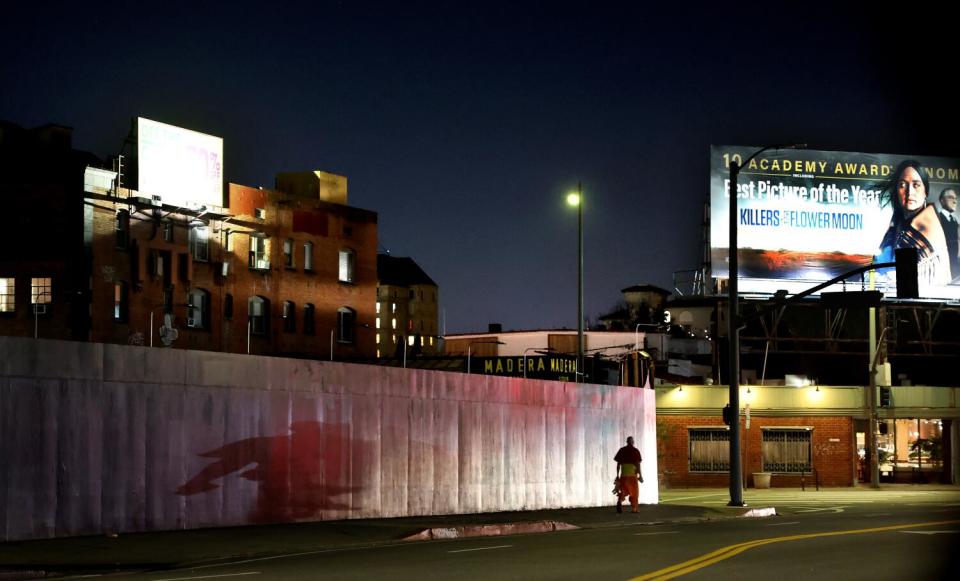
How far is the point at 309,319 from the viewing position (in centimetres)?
6469

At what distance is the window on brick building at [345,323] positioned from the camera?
219ft

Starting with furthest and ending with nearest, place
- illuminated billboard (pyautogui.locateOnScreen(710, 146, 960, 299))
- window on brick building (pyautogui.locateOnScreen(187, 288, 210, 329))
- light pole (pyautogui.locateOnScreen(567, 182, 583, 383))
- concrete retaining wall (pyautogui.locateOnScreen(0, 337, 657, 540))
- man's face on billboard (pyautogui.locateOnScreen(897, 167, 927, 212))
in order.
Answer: window on brick building (pyautogui.locateOnScreen(187, 288, 210, 329))
man's face on billboard (pyautogui.locateOnScreen(897, 167, 927, 212))
illuminated billboard (pyautogui.locateOnScreen(710, 146, 960, 299))
light pole (pyautogui.locateOnScreen(567, 182, 583, 383))
concrete retaining wall (pyautogui.locateOnScreen(0, 337, 657, 540))

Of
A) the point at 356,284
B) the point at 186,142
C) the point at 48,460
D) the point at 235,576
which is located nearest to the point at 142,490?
the point at 48,460

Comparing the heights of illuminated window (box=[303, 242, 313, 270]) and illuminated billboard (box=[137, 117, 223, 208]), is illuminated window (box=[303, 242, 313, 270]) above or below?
below

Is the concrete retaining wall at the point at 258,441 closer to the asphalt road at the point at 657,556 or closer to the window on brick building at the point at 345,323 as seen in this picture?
the asphalt road at the point at 657,556

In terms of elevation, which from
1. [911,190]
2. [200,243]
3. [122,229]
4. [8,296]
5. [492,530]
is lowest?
[492,530]

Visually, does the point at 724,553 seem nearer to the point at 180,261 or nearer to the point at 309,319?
the point at 180,261

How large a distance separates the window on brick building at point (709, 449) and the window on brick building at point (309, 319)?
19.7m

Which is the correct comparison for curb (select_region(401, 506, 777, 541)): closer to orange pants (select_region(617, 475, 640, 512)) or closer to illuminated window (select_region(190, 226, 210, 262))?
orange pants (select_region(617, 475, 640, 512))

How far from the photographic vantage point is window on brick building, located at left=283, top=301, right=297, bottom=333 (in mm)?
62906

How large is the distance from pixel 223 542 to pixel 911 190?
43.5m

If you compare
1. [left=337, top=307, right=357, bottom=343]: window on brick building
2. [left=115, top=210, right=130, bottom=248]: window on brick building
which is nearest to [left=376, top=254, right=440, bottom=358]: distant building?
[left=337, top=307, right=357, bottom=343]: window on brick building

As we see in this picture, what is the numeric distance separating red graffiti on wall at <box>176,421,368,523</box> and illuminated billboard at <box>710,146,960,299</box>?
103 ft

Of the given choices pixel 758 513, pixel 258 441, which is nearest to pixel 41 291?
pixel 258 441
